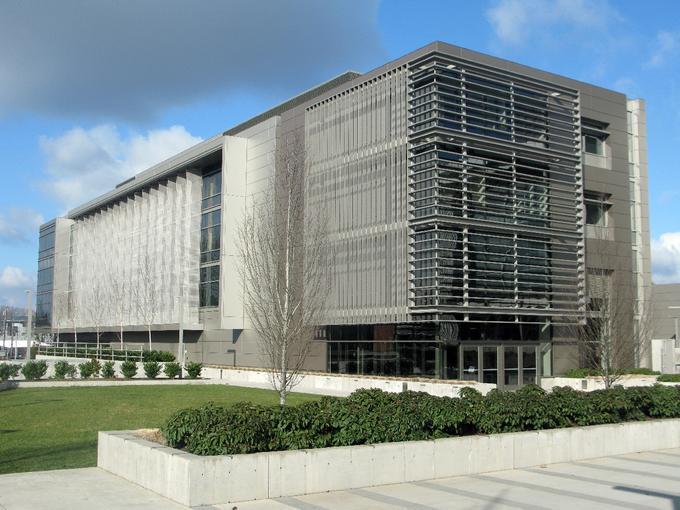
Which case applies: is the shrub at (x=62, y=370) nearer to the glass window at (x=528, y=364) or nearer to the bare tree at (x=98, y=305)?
the glass window at (x=528, y=364)

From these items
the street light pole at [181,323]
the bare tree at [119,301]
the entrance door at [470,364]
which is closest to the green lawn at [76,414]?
the entrance door at [470,364]

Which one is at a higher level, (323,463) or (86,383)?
(323,463)

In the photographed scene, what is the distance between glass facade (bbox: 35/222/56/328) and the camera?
9081 centimetres

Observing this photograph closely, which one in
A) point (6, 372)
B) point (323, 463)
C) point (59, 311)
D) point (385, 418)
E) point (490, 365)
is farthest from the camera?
point (59, 311)

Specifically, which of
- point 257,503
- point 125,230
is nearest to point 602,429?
point 257,503

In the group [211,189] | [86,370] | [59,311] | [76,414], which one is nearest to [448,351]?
[76,414]

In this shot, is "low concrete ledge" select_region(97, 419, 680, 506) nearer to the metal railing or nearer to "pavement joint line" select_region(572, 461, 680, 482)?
"pavement joint line" select_region(572, 461, 680, 482)

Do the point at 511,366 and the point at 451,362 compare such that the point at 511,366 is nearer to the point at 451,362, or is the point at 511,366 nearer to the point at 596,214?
the point at 451,362

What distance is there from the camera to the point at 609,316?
31922 mm

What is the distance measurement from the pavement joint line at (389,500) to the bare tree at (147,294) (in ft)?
163

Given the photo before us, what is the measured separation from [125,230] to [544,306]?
4395 cm

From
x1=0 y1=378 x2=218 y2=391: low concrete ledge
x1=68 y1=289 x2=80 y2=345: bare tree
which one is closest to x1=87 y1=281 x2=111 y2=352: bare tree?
x1=68 y1=289 x2=80 y2=345: bare tree

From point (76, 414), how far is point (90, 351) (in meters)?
51.2

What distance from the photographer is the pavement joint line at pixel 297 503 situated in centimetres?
1002
